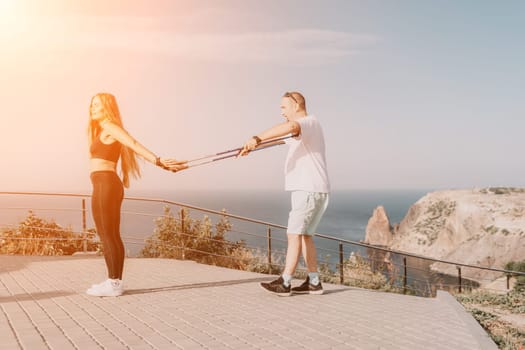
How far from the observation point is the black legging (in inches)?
243

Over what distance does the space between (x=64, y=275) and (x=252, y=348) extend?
460cm

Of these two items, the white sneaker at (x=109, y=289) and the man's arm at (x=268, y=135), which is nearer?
the man's arm at (x=268, y=135)

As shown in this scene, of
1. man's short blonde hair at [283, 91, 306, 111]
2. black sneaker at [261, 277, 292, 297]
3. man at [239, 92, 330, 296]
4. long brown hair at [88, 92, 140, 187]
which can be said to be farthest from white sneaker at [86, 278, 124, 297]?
man's short blonde hair at [283, 91, 306, 111]

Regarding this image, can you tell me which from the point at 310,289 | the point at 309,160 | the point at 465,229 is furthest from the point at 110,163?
the point at 465,229

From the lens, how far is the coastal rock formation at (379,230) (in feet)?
498

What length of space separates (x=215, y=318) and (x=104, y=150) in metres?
2.05

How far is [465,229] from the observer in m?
117

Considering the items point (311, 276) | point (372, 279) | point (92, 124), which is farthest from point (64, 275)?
point (372, 279)

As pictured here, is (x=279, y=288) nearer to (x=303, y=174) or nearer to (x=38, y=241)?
(x=303, y=174)

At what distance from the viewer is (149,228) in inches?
553

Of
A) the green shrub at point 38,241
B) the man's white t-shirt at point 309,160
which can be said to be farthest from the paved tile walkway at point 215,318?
the green shrub at point 38,241

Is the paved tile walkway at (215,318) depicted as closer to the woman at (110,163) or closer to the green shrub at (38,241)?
the woman at (110,163)

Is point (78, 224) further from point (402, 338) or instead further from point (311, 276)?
point (402, 338)

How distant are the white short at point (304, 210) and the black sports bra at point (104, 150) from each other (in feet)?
6.36
